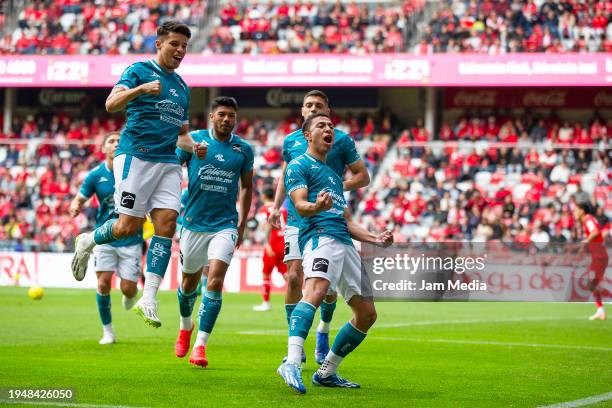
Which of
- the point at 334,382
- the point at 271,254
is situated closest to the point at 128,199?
the point at 334,382

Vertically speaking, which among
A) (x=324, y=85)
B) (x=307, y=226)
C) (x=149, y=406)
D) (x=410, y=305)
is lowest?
(x=410, y=305)

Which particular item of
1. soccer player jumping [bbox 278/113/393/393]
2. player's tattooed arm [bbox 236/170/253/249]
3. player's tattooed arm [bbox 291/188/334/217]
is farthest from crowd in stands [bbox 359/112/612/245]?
player's tattooed arm [bbox 291/188/334/217]

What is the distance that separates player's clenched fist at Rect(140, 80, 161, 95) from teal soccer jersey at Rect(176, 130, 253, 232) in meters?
Result: 1.55

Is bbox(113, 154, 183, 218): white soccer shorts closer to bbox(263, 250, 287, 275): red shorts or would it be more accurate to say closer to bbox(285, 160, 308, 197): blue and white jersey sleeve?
bbox(285, 160, 308, 197): blue and white jersey sleeve

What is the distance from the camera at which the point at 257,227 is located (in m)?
30.1

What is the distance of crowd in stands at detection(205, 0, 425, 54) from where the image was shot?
34.5 metres

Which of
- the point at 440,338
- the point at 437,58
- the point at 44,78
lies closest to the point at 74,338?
the point at 440,338

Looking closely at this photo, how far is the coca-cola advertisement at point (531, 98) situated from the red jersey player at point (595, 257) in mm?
16205

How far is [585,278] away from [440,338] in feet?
18.1

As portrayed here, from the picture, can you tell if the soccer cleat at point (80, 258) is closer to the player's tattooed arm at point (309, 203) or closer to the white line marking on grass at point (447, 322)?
the player's tattooed arm at point (309, 203)

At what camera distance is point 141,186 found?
9.70 meters

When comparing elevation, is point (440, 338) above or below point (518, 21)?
below

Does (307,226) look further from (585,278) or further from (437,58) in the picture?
(437,58)

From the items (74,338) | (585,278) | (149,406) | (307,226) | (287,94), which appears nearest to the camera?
(149,406)
